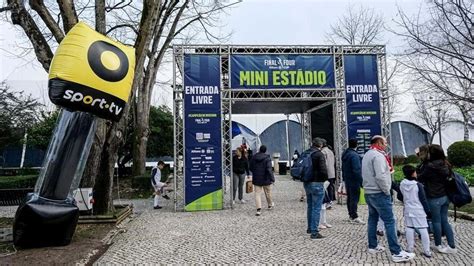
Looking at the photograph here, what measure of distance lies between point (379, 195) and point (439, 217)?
3.45ft

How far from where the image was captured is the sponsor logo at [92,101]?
18.7ft

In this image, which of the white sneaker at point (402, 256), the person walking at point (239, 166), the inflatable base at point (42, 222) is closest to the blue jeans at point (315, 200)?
the white sneaker at point (402, 256)

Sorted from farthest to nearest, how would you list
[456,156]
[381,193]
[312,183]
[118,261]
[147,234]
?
[456,156], [147,234], [312,183], [118,261], [381,193]

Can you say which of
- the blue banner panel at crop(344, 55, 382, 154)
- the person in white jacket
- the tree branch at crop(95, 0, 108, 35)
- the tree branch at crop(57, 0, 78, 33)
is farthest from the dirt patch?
the blue banner panel at crop(344, 55, 382, 154)

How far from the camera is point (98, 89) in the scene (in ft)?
19.3

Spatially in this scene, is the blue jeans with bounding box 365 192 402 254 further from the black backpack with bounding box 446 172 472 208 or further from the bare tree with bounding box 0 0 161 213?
the bare tree with bounding box 0 0 161 213

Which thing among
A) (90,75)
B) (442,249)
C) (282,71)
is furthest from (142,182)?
(442,249)

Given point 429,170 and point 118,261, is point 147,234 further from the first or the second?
point 429,170

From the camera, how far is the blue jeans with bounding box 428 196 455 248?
568 centimetres

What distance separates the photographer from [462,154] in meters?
20.5

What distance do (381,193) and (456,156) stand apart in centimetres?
1820

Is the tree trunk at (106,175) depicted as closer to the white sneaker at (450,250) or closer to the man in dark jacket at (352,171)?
the man in dark jacket at (352,171)

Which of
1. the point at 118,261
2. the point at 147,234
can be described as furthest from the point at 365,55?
the point at 118,261

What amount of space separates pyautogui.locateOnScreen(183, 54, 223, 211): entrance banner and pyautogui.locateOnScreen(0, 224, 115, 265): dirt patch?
3585 mm
